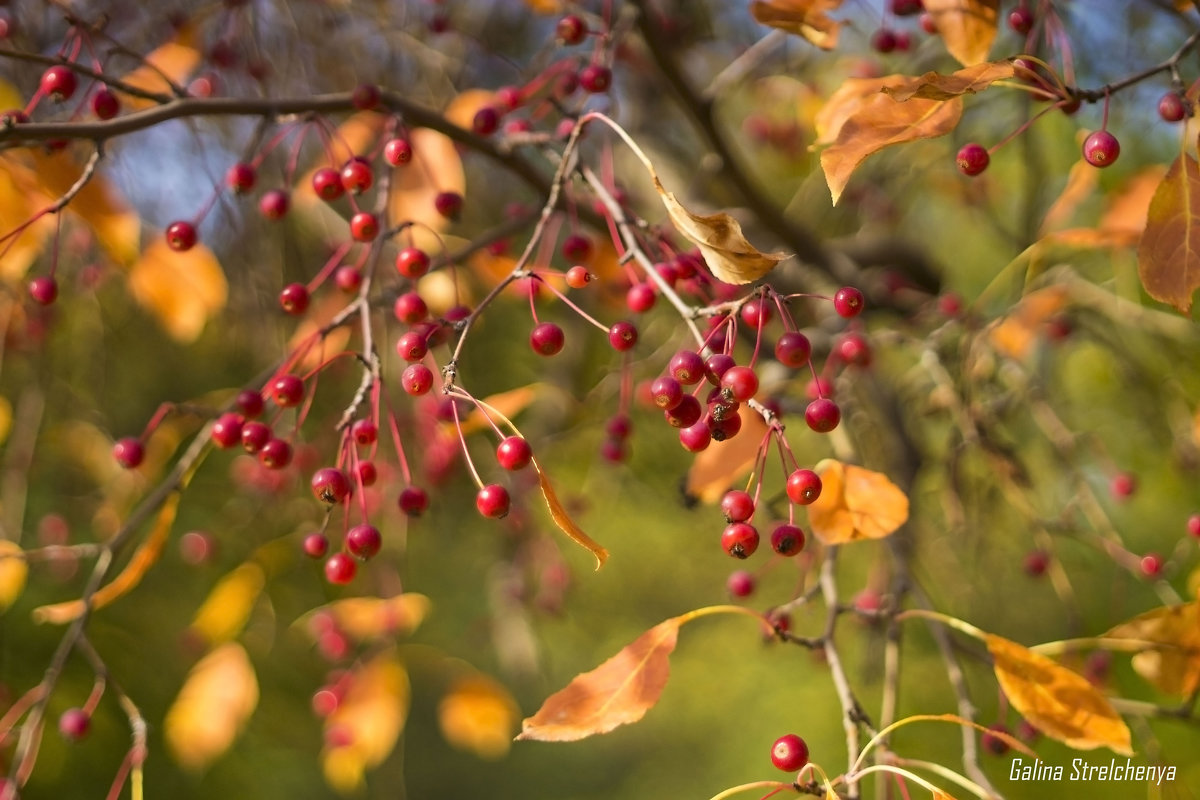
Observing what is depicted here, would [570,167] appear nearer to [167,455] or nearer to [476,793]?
[167,455]

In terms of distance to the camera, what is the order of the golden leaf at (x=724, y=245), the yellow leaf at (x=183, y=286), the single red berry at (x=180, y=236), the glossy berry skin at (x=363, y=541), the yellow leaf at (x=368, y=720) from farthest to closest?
the yellow leaf at (x=368, y=720), the yellow leaf at (x=183, y=286), the single red berry at (x=180, y=236), the glossy berry skin at (x=363, y=541), the golden leaf at (x=724, y=245)

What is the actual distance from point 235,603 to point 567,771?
14.9 feet

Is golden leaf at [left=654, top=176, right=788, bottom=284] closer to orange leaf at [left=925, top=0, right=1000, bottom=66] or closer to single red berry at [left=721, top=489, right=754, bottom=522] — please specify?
single red berry at [left=721, top=489, right=754, bottom=522]

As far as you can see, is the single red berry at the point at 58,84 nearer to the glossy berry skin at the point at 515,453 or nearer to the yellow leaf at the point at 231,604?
the glossy berry skin at the point at 515,453

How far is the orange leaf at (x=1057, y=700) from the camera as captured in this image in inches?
29.0

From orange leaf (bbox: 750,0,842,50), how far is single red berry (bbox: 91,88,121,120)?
2.16 ft

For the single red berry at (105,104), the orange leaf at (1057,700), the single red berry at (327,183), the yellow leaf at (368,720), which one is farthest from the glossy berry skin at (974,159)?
the yellow leaf at (368,720)

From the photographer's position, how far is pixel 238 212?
6.63 ft

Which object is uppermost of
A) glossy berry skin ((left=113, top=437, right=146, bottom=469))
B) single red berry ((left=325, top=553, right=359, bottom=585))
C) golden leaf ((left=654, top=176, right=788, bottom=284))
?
golden leaf ((left=654, top=176, right=788, bottom=284))

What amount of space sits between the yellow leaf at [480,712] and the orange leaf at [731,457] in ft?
2.88

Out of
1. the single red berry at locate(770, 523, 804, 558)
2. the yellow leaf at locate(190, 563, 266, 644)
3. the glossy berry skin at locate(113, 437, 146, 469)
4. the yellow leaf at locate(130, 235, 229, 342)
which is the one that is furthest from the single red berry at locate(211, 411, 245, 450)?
the yellow leaf at locate(190, 563, 266, 644)

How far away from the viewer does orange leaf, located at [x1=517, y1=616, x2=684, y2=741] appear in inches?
27.3

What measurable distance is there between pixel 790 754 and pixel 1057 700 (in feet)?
0.79

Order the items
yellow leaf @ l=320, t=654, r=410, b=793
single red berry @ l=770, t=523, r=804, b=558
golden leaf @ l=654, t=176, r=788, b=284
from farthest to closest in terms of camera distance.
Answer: yellow leaf @ l=320, t=654, r=410, b=793 → single red berry @ l=770, t=523, r=804, b=558 → golden leaf @ l=654, t=176, r=788, b=284
